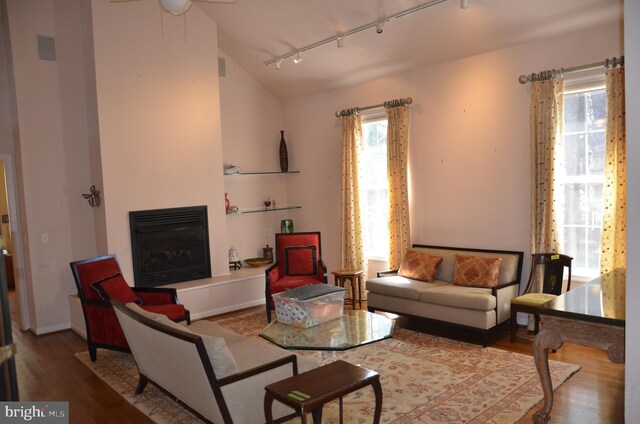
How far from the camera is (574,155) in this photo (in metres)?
4.78

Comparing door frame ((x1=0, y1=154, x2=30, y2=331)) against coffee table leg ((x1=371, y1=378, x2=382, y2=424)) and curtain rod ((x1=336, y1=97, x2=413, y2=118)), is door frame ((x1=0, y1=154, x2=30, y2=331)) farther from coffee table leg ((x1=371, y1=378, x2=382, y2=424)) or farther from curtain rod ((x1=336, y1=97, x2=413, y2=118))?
coffee table leg ((x1=371, y1=378, x2=382, y2=424))

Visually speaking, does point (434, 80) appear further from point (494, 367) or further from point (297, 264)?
point (494, 367)

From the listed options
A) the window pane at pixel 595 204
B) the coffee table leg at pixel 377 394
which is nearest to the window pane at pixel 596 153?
the window pane at pixel 595 204

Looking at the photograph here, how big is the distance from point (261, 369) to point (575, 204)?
11.5 feet

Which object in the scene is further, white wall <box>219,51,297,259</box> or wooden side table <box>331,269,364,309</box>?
white wall <box>219,51,297,259</box>

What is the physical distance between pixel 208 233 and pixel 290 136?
2159 millimetres

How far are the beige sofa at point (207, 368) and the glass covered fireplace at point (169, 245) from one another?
2.46 meters

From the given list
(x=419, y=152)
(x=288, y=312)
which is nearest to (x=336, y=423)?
(x=288, y=312)

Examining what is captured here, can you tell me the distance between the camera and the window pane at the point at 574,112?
185 inches

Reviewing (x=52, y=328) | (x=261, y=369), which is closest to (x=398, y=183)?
(x=261, y=369)

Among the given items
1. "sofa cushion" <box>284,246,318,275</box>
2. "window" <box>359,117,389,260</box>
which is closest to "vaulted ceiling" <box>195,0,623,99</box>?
"window" <box>359,117,389,260</box>

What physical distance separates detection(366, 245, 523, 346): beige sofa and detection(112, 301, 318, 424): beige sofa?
2001 millimetres

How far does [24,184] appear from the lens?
18.1 ft

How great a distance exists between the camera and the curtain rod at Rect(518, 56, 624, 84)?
4266 mm
